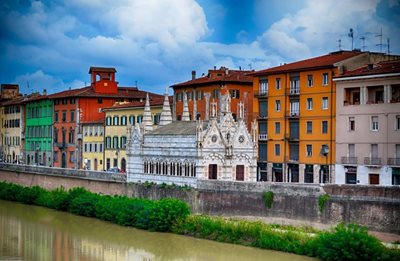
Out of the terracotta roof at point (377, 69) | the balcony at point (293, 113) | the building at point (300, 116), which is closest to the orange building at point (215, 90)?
the building at point (300, 116)

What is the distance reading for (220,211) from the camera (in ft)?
168

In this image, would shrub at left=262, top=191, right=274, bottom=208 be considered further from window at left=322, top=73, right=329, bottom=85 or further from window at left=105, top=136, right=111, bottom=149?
window at left=105, top=136, right=111, bottom=149

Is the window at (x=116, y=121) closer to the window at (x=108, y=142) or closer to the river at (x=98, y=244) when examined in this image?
the window at (x=108, y=142)

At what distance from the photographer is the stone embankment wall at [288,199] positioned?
4206cm

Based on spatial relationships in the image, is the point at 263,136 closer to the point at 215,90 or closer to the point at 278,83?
the point at 278,83

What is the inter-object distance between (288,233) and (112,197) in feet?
62.7

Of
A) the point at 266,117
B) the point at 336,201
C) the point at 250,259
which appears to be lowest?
the point at 250,259

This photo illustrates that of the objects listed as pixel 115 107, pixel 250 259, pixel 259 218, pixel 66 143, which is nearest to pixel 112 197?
pixel 259 218

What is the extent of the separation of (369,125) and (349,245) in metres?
18.6

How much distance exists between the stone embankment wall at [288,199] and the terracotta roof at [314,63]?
43.7ft

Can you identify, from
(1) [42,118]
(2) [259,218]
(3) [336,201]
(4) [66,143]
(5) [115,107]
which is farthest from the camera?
(1) [42,118]

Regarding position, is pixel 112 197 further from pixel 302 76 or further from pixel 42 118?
pixel 42 118

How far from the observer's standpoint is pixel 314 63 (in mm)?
Answer: 61406

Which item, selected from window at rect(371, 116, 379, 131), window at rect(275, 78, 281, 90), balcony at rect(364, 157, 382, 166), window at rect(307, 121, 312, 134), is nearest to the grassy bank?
balcony at rect(364, 157, 382, 166)
